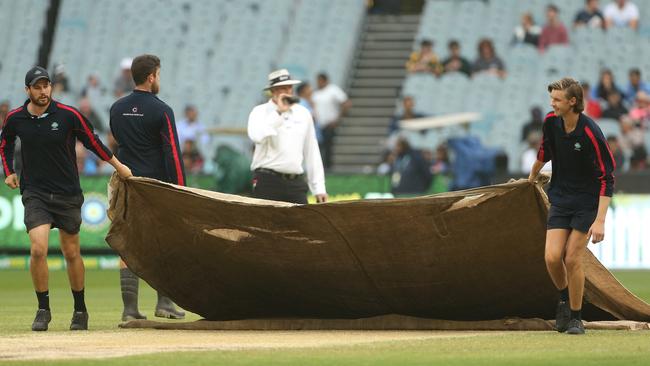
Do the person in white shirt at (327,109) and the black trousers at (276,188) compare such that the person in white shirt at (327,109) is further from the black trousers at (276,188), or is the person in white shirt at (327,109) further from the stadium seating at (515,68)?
the black trousers at (276,188)

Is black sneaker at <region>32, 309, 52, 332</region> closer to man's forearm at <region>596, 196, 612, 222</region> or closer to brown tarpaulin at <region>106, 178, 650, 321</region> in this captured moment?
brown tarpaulin at <region>106, 178, 650, 321</region>

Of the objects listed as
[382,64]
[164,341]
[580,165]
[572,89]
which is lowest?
[164,341]

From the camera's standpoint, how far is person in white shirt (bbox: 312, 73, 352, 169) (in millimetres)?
25750

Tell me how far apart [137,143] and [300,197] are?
2234mm

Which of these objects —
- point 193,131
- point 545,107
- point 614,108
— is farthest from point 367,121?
point 614,108

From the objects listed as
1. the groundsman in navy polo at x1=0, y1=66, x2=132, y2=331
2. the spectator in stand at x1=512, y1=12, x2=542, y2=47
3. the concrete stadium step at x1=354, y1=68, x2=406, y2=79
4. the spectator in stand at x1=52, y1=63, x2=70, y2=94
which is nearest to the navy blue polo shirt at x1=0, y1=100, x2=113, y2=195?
the groundsman in navy polo at x1=0, y1=66, x2=132, y2=331

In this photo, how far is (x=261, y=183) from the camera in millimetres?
13570

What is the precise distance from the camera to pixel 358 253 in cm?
1083

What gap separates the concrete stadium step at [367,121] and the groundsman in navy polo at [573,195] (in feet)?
55.0

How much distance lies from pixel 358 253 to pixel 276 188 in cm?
284

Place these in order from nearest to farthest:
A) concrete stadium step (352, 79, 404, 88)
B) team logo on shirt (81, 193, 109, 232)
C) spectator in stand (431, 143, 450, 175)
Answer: team logo on shirt (81, 193, 109, 232) → spectator in stand (431, 143, 450, 175) → concrete stadium step (352, 79, 404, 88)

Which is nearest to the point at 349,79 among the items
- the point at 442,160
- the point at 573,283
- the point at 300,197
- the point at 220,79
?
the point at 220,79

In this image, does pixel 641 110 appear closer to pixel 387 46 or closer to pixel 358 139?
pixel 358 139

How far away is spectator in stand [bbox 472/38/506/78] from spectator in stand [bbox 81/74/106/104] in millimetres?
7842
